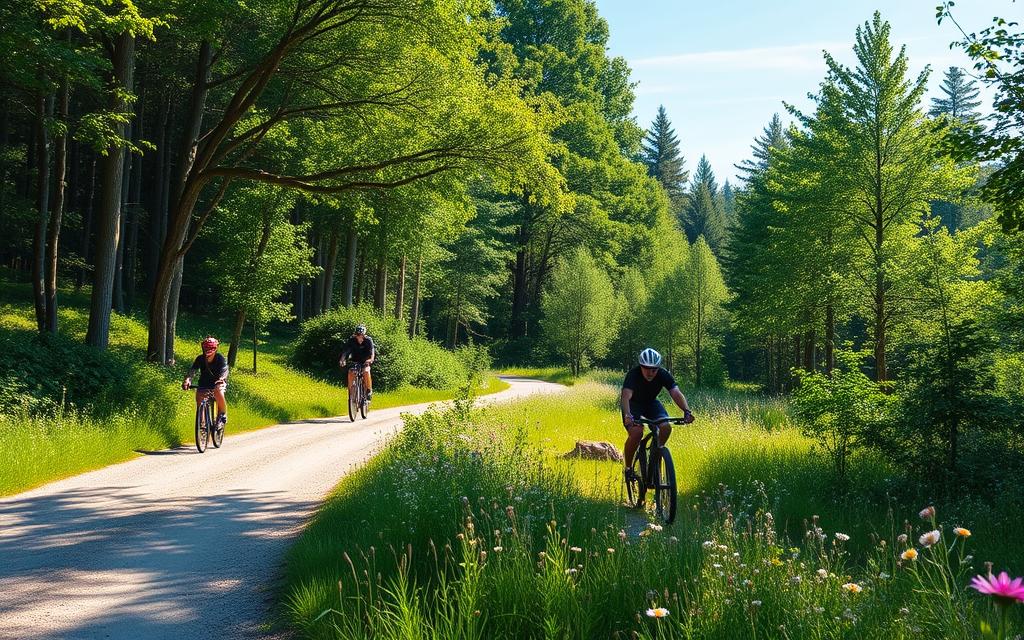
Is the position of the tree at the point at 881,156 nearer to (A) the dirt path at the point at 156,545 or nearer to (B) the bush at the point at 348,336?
(B) the bush at the point at 348,336

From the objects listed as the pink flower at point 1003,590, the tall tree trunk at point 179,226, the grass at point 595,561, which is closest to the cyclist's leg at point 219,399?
the grass at point 595,561

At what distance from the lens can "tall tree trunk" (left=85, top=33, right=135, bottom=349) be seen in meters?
16.3

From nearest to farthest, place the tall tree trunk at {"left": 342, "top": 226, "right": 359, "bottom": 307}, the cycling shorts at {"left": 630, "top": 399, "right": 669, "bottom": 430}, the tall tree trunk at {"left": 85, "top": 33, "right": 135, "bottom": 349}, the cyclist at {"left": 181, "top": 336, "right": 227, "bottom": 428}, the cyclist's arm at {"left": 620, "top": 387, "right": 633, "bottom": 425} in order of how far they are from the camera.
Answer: the cyclist's arm at {"left": 620, "top": 387, "right": 633, "bottom": 425}
the cycling shorts at {"left": 630, "top": 399, "right": 669, "bottom": 430}
the cyclist at {"left": 181, "top": 336, "right": 227, "bottom": 428}
the tall tree trunk at {"left": 85, "top": 33, "right": 135, "bottom": 349}
the tall tree trunk at {"left": 342, "top": 226, "right": 359, "bottom": 307}

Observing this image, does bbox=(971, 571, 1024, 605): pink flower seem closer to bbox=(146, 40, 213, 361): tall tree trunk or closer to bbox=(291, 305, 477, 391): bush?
bbox=(146, 40, 213, 361): tall tree trunk

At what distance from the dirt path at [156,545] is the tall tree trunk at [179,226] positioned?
6358mm

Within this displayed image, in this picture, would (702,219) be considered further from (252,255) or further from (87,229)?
(252,255)

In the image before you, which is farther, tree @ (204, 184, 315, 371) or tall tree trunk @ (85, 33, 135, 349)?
tree @ (204, 184, 315, 371)

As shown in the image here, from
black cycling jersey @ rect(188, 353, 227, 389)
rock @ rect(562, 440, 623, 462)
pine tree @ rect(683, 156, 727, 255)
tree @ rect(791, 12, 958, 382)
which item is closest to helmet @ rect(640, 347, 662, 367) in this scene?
rock @ rect(562, 440, 623, 462)

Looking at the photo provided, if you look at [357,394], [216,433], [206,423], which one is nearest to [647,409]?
[206,423]

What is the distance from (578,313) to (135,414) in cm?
4078

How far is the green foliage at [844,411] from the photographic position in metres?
10.5

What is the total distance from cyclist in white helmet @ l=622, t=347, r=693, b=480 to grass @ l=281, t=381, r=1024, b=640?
92 centimetres

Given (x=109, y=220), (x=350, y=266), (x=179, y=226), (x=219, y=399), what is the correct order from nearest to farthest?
(x=219, y=399) → (x=109, y=220) → (x=179, y=226) → (x=350, y=266)

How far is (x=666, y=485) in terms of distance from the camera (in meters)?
8.49
